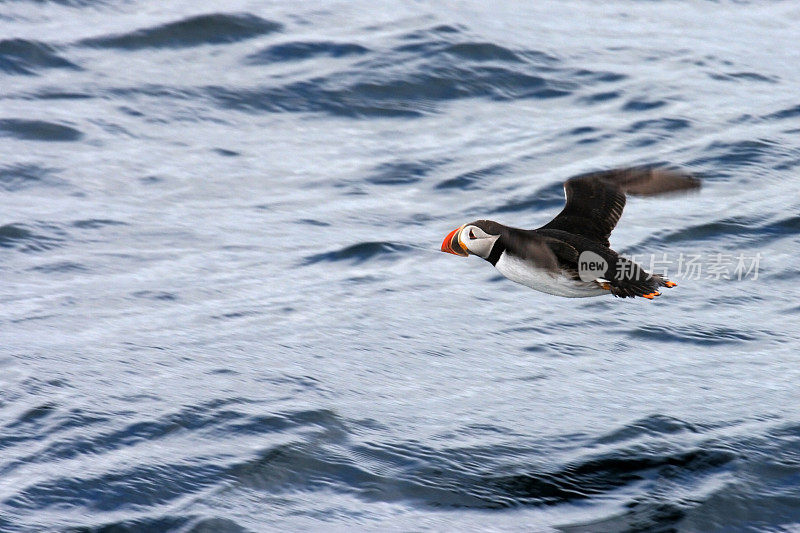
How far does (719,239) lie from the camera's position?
365 inches

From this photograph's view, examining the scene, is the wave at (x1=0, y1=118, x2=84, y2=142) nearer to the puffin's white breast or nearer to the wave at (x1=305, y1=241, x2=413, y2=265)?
the wave at (x1=305, y1=241, x2=413, y2=265)

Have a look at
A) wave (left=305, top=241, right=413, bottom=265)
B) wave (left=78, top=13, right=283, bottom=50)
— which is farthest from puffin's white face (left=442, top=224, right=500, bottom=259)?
wave (left=78, top=13, right=283, bottom=50)

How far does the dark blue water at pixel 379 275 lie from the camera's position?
613 centimetres

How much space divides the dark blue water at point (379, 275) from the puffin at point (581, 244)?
93 cm

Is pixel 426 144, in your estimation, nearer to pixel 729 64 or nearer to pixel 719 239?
pixel 719 239

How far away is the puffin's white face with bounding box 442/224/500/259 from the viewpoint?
645 centimetres

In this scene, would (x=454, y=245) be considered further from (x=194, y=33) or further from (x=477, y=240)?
(x=194, y=33)

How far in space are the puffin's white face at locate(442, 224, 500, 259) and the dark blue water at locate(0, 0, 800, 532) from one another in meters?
1.00

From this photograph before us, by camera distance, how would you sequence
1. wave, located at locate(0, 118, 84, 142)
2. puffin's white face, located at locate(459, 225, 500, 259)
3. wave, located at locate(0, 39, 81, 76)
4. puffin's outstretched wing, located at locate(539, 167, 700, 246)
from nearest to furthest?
puffin's white face, located at locate(459, 225, 500, 259), puffin's outstretched wing, located at locate(539, 167, 700, 246), wave, located at locate(0, 118, 84, 142), wave, located at locate(0, 39, 81, 76)

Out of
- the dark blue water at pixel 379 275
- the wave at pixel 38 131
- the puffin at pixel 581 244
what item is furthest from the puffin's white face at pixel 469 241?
the wave at pixel 38 131

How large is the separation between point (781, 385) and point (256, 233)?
4.40 m

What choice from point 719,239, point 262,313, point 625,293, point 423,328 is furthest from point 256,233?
point 625,293

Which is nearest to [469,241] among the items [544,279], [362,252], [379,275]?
[544,279]

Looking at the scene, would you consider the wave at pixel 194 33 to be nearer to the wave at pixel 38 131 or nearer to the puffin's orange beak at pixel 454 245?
the wave at pixel 38 131
